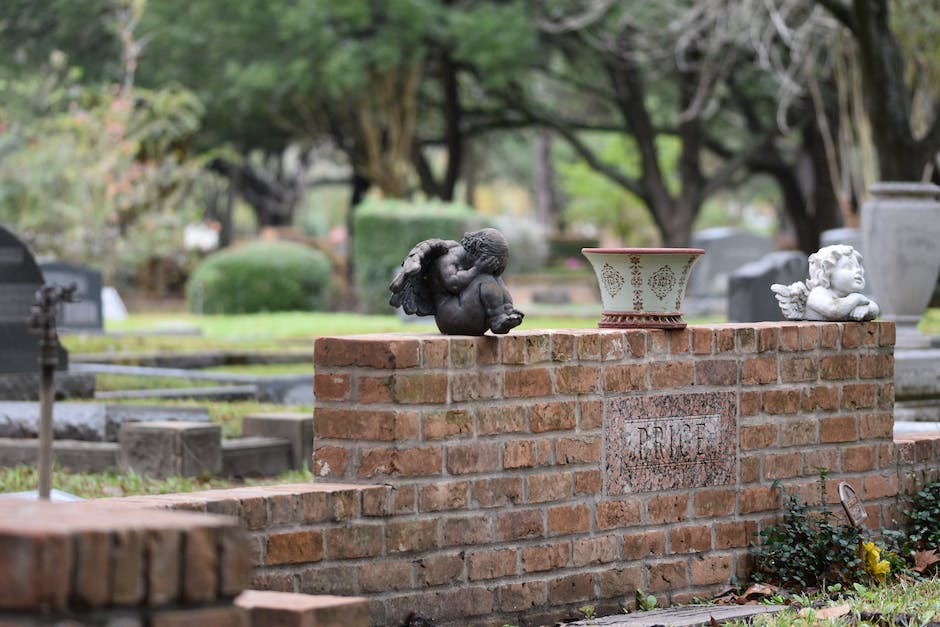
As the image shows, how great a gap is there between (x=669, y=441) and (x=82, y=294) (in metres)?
13.9

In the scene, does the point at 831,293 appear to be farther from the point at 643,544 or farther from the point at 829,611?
the point at 829,611

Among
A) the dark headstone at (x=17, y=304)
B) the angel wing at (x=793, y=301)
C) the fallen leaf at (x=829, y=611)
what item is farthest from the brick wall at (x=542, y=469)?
the dark headstone at (x=17, y=304)

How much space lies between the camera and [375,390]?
553cm

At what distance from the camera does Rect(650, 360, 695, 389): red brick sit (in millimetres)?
6258

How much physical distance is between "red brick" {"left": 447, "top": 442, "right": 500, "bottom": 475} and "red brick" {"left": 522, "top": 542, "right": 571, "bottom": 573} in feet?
1.16

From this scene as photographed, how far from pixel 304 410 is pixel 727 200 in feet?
168

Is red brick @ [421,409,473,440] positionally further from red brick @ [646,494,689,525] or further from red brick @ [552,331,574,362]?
red brick @ [646,494,689,525]

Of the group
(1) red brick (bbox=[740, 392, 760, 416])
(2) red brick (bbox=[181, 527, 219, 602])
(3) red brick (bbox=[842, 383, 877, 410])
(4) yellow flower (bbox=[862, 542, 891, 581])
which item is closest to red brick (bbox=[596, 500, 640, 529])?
(1) red brick (bbox=[740, 392, 760, 416])

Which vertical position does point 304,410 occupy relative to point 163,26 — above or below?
below

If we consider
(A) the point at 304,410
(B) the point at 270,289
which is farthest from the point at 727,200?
(A) the point at 304,410

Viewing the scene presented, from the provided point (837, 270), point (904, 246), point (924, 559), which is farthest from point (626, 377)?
point (904, 246)

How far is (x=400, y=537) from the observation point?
548cm

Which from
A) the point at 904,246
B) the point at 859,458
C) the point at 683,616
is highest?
the point at 904,246

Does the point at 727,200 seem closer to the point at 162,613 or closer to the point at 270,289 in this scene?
the point at 270,289
